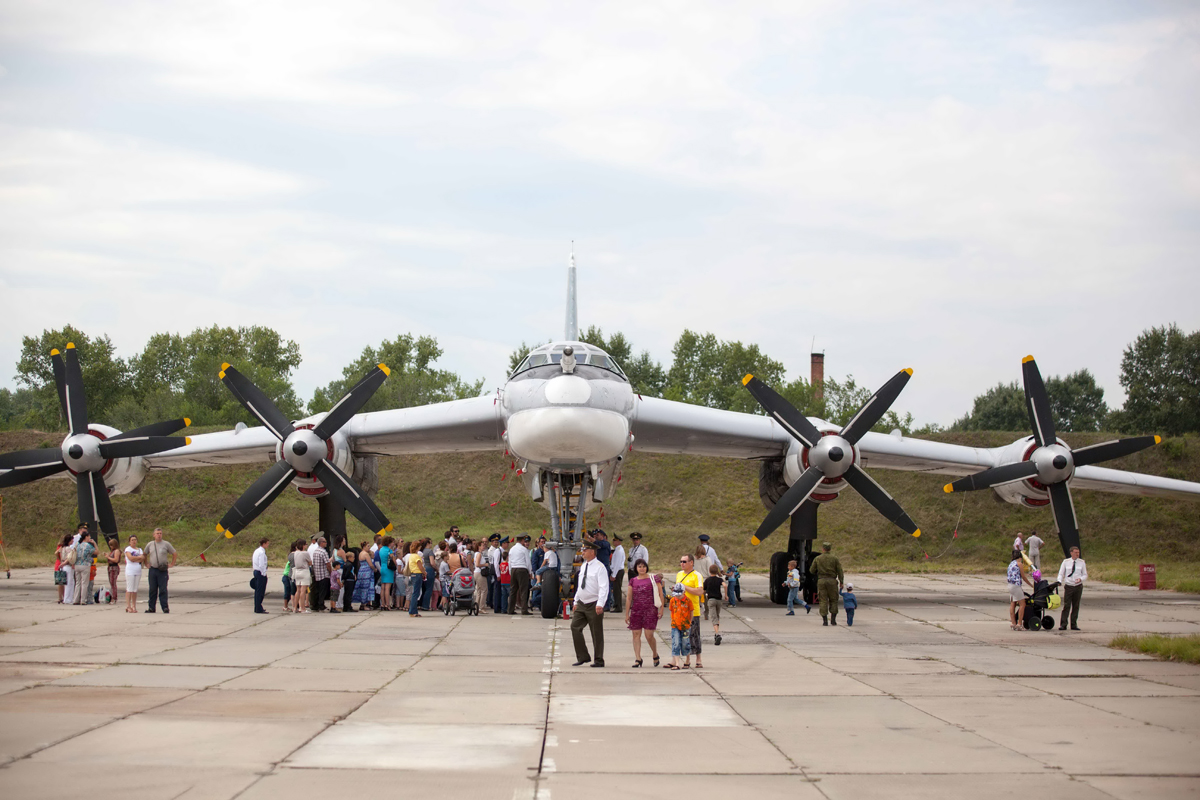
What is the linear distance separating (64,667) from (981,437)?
3919cm

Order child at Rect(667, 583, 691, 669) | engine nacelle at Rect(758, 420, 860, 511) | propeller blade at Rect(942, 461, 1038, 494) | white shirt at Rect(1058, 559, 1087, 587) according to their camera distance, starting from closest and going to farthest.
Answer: child at Rect(667, 583, 691, 669) < white shirt at Rect(1058, 559, 1087, 587) < engine nacelle at Rect(758, 420, 860, 511) < propeller blade at Rect(942, 461, 1038, 494)

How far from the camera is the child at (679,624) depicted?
10289 millimetres

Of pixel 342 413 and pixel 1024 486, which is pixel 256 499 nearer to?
pixel 342 413

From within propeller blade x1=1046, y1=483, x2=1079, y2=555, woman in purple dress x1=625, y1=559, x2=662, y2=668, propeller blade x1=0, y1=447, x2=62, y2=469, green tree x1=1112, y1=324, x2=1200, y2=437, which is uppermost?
green tree x1=1112, y1=324, x2=1200, y2=437

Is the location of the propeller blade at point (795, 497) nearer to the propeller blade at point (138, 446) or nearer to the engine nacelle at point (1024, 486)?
the engine nacelle at point (1024, 486)

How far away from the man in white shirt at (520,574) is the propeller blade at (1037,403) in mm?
9687

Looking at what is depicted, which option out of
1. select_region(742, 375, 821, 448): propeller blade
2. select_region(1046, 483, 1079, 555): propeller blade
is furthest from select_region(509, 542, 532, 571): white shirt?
select_region(1046, 483, 1079, 555): propeller blade

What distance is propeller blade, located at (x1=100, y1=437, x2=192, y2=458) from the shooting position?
713 inches

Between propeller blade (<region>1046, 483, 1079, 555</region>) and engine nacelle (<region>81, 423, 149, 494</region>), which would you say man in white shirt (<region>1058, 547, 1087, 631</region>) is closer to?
propeller blade (<region>1046, 483, 1079, 555</region>)

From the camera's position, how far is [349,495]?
56.2 ft

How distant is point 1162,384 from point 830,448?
48.4 metres

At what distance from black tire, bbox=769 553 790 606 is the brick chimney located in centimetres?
4574

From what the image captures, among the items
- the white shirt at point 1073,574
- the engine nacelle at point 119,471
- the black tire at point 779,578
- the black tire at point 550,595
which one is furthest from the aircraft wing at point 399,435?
the white shirt at point 1073,574

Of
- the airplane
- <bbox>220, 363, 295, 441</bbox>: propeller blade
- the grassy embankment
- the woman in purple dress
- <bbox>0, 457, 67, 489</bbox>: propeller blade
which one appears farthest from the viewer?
the grassy embankment
